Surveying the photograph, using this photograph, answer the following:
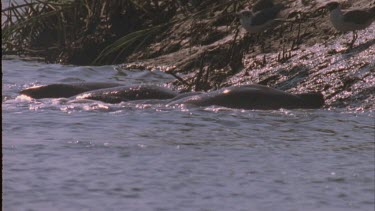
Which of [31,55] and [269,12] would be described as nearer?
[269,12]

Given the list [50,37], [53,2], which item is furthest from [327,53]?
[50,37]

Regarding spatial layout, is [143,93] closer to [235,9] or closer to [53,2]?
[235,9]

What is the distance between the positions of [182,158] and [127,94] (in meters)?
2.90

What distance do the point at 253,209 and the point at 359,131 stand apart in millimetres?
2339

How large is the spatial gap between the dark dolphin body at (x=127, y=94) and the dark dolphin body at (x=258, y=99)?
0.69 meters

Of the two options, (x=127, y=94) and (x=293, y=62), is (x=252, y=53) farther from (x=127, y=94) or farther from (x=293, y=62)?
(x=127, y=94)

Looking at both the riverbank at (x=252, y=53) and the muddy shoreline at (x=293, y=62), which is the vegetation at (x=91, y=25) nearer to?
the riverbank at (x=252, y=53)

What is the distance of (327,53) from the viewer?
9.39m

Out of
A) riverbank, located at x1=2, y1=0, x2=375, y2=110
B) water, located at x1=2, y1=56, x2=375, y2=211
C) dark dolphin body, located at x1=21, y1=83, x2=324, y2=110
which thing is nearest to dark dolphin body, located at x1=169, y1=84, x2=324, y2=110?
dark dolphin body, located at x1=21, y1=83, x2=324, y2=110

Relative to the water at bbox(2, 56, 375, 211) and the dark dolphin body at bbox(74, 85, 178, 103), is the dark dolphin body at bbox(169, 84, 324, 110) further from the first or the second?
the dark dolphin body at bbox(74, 85, 178, 103)

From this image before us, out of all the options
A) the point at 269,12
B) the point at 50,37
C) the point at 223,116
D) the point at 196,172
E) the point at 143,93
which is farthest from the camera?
the point at 50,37

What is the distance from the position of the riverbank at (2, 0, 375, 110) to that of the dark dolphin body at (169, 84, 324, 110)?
259mm

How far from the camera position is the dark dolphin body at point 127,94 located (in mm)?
8727

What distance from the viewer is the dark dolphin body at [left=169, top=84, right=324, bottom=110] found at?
802 centimetres
